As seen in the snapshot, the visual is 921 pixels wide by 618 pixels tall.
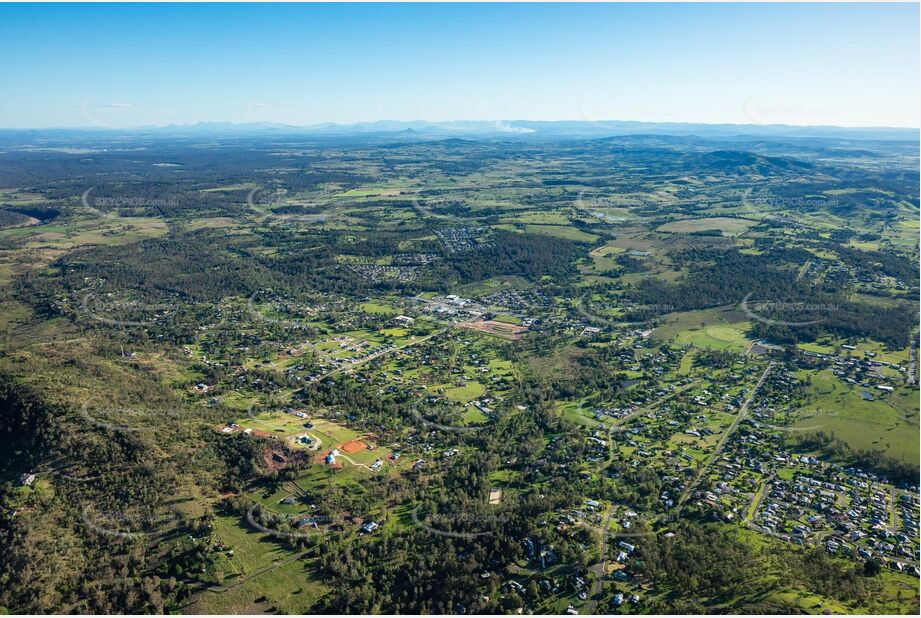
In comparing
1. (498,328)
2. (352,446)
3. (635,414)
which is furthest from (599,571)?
(498,328)

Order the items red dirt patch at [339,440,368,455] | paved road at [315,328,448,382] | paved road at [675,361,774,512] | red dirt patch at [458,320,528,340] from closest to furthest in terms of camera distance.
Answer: paved road at [675,361,774,512] → red dirt patch at [339,440,368,455] → paved road at [315,328,448,382] → red dirt patch at [458,320,528,340]

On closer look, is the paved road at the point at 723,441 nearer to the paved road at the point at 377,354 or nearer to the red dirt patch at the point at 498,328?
the red dirt patch at the point at 498,328

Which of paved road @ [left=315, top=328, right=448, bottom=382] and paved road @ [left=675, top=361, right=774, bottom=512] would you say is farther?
paved road @ [left=315, top=328, right=448, bottom=382]

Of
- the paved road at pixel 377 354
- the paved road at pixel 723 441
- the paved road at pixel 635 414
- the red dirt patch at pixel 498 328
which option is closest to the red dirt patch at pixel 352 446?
the paved road at pixel 377 354

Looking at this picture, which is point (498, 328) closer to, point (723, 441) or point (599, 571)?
point (723, 441)

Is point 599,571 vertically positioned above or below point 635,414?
below

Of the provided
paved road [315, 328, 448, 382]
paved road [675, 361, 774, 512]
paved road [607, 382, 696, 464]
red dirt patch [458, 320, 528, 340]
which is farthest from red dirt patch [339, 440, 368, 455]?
red dirt patch [458, 320, 528, 340]

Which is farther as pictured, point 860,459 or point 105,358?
point 105,358

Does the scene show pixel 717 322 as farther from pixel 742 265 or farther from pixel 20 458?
pixel 20 458

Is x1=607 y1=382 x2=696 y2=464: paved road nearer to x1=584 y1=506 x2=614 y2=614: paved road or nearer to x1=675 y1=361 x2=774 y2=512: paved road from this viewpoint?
x1=675 y1=361 x2=774 y2=512: paved road

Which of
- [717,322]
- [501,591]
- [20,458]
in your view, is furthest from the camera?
[717,322]

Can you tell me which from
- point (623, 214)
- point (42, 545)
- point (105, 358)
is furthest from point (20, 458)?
point (623, 214)
